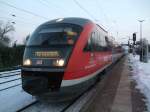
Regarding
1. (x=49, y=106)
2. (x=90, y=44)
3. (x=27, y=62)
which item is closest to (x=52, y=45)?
(x=27, y=62)

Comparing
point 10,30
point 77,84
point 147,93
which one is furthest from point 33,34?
point 10,30

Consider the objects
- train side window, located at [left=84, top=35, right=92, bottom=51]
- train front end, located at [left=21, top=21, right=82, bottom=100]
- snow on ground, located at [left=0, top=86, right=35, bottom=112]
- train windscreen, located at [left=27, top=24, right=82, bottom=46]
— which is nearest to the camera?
train front end, located at [left=21, top=21, right=82, bottom=100]

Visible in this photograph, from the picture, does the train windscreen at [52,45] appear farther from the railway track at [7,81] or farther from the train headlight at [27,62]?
the railway track at [7,81]

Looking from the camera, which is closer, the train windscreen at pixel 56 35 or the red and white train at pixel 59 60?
the red and white train at pixel 59 60

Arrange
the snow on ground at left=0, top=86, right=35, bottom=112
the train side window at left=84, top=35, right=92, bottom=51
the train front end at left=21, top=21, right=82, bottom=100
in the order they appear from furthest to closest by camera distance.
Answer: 1. the train side window at left=84, top=35, right=92, bottom=51
2. the snow on ground at left=0, top=86, right=35, bottom=112
3. the train front end at left=21, top=21, right=82, bottom=100

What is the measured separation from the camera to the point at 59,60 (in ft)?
24.4

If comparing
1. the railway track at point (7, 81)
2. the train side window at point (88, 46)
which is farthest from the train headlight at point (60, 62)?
the railway track at point (7, 81)

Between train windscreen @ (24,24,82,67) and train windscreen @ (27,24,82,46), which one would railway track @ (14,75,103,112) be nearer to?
train windscreen @ (24,24,82,67)

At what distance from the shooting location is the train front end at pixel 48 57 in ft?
24.0

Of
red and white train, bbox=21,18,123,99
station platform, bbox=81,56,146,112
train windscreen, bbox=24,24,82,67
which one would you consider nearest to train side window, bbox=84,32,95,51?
red and white train, bbox=21,18,123,99

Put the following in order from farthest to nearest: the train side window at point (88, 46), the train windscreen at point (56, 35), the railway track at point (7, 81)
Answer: the railway track at point (7, 81)
the train side window at point (88, 46)
the train windscreen at point (56, 35)

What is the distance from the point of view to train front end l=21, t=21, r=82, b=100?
7.30 meters

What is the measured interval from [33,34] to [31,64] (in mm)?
1410

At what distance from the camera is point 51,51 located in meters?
7.71
